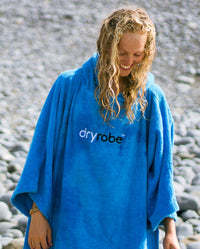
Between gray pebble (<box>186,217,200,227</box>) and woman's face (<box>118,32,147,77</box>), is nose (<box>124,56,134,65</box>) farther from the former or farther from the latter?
gray pebble (<box>186,217,200,227</box>)

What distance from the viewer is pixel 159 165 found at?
2119mm

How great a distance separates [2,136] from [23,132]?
323 millimetres

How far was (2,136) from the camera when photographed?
5.55 m

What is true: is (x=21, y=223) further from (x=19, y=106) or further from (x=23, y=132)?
(x=19, y=106)

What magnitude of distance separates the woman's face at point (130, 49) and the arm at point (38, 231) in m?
0.72

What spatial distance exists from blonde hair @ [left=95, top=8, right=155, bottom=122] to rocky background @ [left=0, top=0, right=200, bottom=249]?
5.57 ft

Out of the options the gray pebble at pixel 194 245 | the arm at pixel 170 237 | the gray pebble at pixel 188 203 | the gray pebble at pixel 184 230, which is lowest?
the gray pebble at pixel 194 245

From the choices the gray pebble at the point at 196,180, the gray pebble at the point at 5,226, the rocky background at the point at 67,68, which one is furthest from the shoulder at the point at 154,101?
the gray pebble at the point at 196,180

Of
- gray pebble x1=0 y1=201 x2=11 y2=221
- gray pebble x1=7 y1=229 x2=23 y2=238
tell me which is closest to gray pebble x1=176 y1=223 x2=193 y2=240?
gray pebble x1=7 y1=229 x2=23 y2=238

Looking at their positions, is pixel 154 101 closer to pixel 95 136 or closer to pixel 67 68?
pixel 95 136

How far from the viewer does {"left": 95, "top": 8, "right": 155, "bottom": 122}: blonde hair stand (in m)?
1.93

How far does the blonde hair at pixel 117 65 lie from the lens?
6.34 ft

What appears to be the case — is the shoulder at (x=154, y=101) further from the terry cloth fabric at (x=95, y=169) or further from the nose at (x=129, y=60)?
the nose at (x=129, y=60)

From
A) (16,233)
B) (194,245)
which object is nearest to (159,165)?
(194,245)
